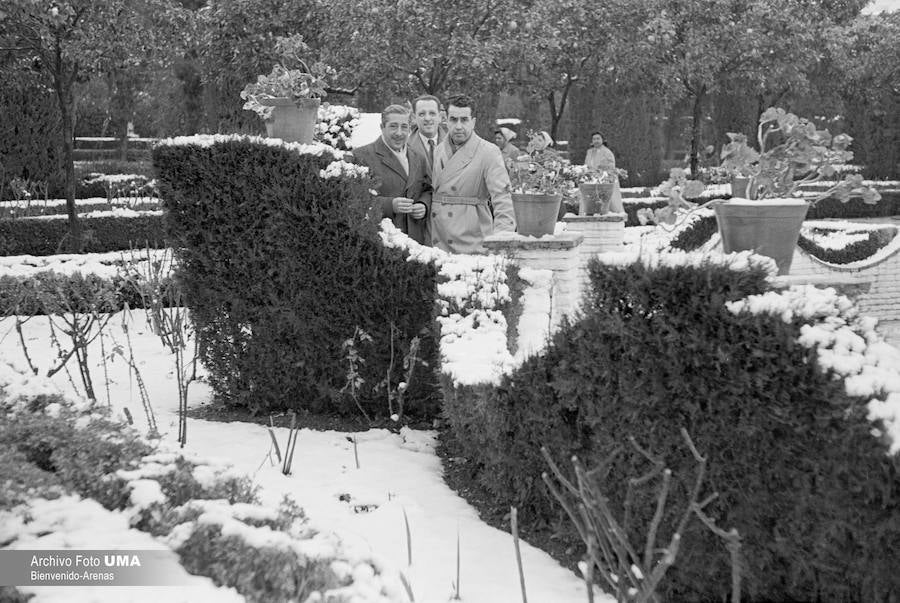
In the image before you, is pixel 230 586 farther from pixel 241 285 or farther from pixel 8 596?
pixel 241 285

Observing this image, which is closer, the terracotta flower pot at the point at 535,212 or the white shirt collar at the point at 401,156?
the white shirt collar at the point at 401,156

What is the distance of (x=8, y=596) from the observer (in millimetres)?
2469

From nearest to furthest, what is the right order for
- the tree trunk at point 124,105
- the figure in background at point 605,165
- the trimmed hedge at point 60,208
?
the figure in background at point 605,165 → the trimmed hedge at point 60,208 → the tree trunk at point 124,105

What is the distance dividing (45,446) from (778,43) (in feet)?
74.4

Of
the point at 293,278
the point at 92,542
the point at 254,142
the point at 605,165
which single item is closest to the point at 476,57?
the point at 605,165

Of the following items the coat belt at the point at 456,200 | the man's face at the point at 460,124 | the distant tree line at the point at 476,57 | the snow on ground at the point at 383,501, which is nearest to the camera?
the snow on ground at the point at 383,501

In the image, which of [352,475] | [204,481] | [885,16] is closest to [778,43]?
[885,16]

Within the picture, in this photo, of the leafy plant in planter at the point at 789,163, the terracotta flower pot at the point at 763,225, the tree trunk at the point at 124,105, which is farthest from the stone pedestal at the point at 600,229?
the tree trunk at the point at 124,105

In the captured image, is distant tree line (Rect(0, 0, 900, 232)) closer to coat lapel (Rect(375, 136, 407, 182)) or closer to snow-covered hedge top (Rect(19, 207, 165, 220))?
snow-covered hedge top (Rect(19, 207, 165, 220))

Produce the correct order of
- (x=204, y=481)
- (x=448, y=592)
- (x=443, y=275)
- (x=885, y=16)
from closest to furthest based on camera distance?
(x=204, y=481) < (x=448, y=592) < (x=443, y=275) < (x=885, y=16)

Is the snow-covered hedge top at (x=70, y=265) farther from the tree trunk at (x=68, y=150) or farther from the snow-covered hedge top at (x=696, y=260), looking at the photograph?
the snow-covered hedge top at (x=696, y=260)

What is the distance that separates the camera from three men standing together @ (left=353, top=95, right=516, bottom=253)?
22.2 ft

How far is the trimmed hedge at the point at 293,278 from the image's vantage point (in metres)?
6.29

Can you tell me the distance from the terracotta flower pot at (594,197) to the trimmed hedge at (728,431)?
30.3 ft
